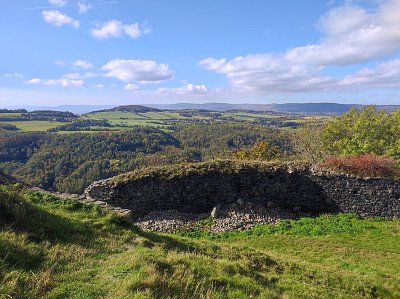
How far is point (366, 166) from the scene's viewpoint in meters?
19.6

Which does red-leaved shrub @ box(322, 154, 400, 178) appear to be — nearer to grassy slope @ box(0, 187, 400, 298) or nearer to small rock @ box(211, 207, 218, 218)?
grassy slope @ box(0, 187, 400, 298)

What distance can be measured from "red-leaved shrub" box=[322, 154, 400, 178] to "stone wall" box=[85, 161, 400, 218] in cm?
91

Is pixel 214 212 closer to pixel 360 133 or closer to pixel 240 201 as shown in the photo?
pixel 240 201

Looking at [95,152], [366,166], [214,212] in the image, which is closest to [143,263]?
[214,212]

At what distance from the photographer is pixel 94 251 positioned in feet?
25.4

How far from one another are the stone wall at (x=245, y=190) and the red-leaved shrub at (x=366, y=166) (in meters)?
0.91

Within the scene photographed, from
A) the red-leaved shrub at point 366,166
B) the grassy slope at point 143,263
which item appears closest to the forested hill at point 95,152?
the red-leaved shrub at point 366,166

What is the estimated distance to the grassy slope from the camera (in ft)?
18.7

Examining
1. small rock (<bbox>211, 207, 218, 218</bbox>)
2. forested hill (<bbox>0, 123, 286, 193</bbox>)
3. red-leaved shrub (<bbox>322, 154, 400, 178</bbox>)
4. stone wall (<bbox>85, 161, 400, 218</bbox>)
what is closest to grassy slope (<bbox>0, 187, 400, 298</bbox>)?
small rock (<bbox>211, 207, 218, 218</bbox>)

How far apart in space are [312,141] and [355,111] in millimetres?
6038

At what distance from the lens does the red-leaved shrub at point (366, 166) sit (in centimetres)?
1959

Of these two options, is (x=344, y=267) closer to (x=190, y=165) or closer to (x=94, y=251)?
(x=94, y=251)

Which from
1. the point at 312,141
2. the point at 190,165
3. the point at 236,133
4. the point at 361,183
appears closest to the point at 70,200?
the point at 190,165

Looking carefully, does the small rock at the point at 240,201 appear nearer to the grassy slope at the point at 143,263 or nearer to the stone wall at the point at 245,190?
the stone wall at the point at 245,190
